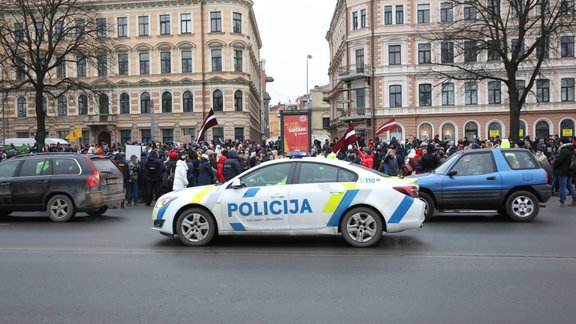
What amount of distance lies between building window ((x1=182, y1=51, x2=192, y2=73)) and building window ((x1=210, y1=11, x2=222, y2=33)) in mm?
3610

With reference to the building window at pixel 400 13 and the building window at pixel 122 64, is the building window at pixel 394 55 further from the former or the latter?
the building window at pixel 122 64

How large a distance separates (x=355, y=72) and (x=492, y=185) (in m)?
40.7

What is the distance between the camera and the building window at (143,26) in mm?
54094

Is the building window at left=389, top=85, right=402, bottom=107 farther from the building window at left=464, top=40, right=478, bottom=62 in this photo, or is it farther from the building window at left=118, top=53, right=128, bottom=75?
the building window at left=118, top=53, right=128, bottom=75

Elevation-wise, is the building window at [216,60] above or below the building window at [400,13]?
below

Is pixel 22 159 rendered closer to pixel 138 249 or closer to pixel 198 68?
pixel 138 249

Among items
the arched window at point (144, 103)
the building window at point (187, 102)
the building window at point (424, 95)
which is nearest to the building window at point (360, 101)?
the building window at point (424, 95)

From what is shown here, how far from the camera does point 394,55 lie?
49.9m

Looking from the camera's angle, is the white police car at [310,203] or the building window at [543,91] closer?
the white police car at [310,203]

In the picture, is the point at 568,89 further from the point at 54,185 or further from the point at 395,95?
the point at 54,185

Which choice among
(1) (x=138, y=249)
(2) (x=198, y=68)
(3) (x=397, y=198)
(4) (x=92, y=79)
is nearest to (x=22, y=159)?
(1) (x=138, y=249)

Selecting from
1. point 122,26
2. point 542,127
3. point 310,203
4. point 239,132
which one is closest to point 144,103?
point 122,26

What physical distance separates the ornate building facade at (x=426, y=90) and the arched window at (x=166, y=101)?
18377 millimetres

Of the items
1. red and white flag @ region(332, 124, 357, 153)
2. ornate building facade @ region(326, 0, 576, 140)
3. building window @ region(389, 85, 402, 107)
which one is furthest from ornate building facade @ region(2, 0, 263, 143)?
red and white flag @ region(332, 124, 357, 153)
